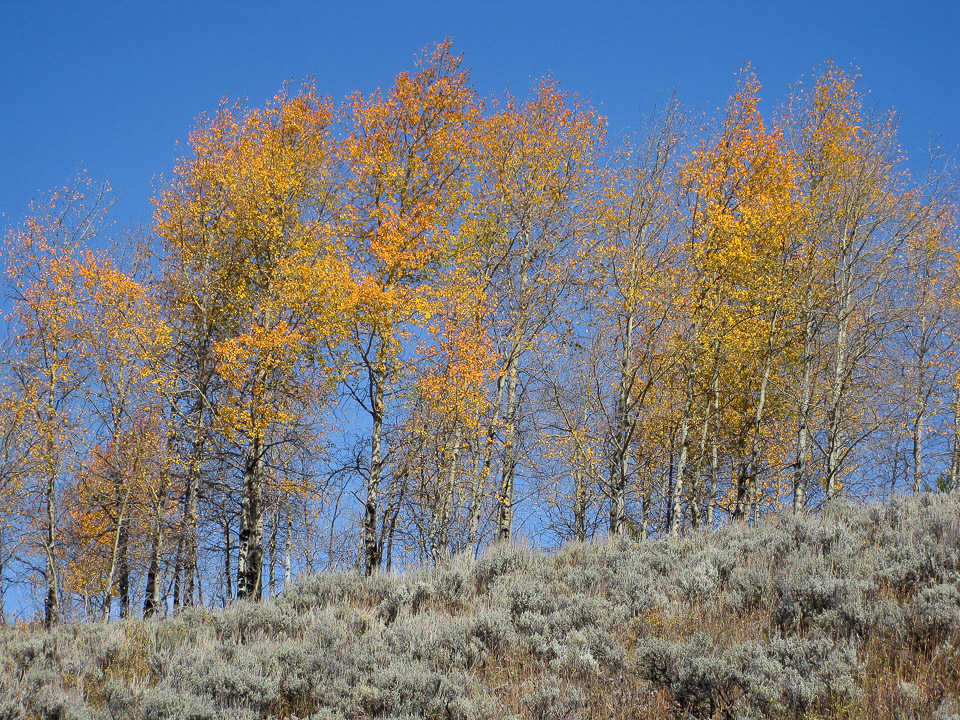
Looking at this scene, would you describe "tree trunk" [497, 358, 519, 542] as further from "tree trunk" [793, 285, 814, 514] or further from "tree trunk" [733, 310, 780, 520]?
"tree trunk" [793, 285, 814, 514]

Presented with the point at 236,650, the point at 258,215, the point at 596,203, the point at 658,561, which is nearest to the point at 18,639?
the point at 236,650

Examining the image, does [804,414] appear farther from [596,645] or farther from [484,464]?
[596,645]

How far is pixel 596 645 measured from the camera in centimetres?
716

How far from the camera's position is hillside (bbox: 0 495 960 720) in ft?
20.0

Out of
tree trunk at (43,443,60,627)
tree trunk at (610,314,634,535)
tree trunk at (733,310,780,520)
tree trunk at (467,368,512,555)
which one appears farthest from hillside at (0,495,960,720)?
tree trunk at (43,443,60,627)

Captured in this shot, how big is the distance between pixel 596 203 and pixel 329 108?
838cm

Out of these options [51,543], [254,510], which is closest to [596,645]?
[254,510]

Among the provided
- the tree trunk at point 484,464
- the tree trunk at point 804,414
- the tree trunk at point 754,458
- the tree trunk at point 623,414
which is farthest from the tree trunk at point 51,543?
the tree trunk at point 804,414

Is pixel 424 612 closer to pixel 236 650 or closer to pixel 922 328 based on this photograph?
pixel 236 650

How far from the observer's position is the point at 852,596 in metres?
6.98

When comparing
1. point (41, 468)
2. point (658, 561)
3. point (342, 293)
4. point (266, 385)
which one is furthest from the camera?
point (41, 468)

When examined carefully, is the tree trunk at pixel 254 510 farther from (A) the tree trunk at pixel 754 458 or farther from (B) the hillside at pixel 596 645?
(A) the tree trunk at pixel 754 458

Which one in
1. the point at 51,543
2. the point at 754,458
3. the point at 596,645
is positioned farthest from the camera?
the point at 754,458

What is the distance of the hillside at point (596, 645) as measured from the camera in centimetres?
608
